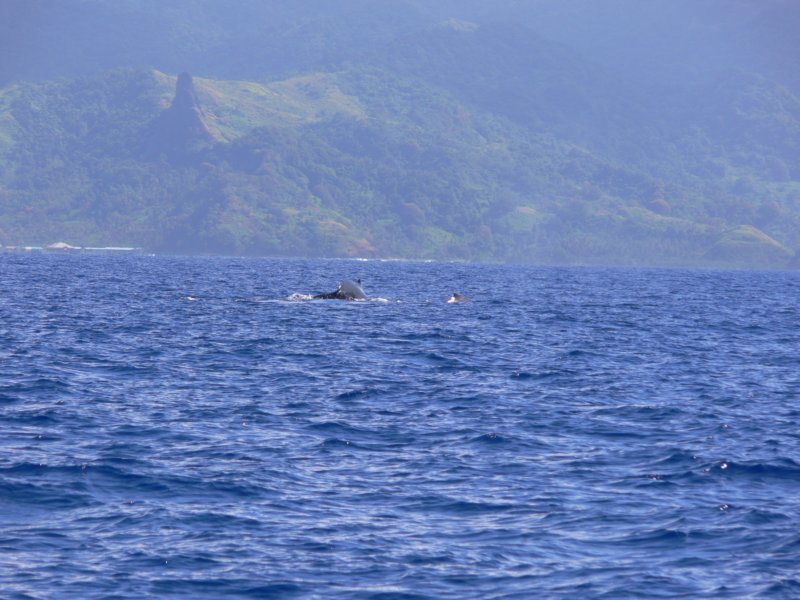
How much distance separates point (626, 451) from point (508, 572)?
9.73 m

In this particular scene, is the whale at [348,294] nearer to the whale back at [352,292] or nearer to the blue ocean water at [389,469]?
the whale back at [352,292]

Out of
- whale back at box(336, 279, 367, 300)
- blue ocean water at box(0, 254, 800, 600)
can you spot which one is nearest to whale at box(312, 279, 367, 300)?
whale back at box(336, 279, 367, 300)

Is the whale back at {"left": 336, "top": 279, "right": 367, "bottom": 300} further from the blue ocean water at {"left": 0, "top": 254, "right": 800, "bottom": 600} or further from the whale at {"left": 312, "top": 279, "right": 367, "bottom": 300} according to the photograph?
the blue ocean water at {"left": 0, "top": 254, "right": 800, "bottom": 600}

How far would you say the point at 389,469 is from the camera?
26.8m

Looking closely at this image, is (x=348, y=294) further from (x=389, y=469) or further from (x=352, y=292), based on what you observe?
(x=389, y=469)

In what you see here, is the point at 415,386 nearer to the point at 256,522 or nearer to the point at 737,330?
the point at 256,522

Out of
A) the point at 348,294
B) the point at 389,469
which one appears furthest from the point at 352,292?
the point at 389,469

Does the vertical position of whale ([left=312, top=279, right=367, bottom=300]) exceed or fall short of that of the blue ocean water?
it exceeds it

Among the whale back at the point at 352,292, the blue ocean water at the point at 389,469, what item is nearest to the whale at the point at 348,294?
the whale back at the point at 352,292

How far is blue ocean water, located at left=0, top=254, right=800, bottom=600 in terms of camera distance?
20203 mm

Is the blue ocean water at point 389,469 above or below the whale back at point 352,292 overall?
below

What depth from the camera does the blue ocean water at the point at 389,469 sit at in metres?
20.2

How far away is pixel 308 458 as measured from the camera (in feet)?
90.8

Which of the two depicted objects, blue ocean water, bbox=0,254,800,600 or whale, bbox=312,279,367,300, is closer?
blue ocean water, bbox=0,254,800,600
